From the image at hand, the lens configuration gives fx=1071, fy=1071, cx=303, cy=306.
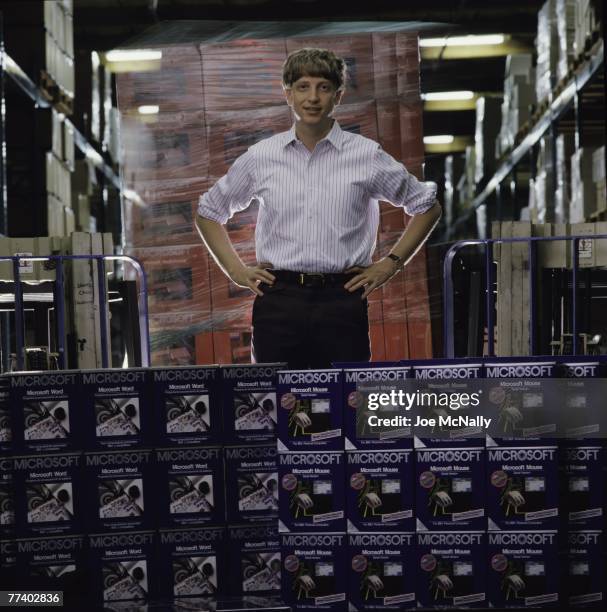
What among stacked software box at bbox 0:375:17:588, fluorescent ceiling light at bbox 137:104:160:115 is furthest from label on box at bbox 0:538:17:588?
fluorescent ceiling light at bbox 137:104:160:115

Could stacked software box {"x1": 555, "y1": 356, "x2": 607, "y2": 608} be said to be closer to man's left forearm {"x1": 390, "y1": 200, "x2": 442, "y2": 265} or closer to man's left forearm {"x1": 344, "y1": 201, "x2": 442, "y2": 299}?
man's left forearm {"x1": 344, "y1": 201, "x2": 442, "y2": 299}

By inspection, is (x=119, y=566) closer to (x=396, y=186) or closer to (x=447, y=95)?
(x=396, y=186)

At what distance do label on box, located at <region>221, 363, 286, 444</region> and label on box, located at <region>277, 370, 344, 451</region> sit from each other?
6.2 inches

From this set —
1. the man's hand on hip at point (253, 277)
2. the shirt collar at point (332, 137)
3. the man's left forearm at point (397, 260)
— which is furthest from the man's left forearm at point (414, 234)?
the man's hand on hip at point (253, 277)

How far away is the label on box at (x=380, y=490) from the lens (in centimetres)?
309

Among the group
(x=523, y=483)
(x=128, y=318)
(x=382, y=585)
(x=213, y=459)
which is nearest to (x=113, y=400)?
(x=213, y=459)

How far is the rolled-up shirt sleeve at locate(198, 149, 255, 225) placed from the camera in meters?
4.56

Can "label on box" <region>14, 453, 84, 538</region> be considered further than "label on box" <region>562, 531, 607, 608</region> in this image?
Yes

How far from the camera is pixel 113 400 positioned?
3.24 metres

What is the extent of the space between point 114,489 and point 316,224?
1530mm

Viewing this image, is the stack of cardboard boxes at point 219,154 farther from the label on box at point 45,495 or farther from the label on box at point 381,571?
the label on box at point 381,571

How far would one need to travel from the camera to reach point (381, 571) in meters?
3.09

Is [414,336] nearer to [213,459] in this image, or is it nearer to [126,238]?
[126,238]

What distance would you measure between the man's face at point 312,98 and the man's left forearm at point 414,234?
601mm
